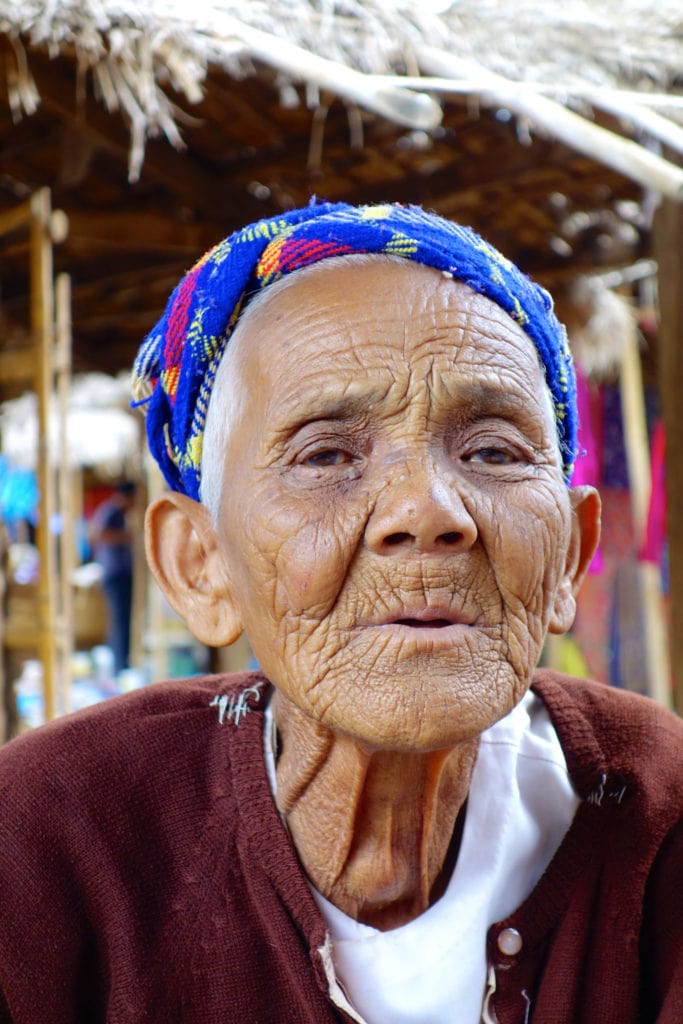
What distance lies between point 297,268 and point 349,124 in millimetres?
2190

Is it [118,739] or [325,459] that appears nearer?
[325,459]

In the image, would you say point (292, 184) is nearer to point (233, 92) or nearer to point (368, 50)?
point (233, 92)

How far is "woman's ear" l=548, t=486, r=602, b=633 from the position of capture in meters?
1.73

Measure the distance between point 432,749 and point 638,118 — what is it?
5.07ft

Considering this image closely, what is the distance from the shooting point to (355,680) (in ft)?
4.70

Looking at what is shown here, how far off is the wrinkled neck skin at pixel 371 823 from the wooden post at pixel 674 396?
1.42 meters

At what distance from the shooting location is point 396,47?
264cm

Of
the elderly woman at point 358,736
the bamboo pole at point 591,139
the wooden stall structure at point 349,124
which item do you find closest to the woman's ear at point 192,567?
the elderly woman at point 358,736

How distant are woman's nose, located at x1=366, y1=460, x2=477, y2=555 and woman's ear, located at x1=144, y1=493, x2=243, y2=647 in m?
0.39

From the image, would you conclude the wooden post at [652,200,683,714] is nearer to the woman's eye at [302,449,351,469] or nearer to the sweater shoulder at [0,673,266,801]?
the sweater shoulder at [0,673,266,801]

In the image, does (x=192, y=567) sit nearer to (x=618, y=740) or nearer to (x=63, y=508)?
(x=618, y=740)

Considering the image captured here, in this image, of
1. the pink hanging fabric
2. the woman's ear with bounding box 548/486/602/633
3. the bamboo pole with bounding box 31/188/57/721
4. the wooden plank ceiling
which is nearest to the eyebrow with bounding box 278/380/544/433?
the woman's ear with bounding box 548/486/602/633

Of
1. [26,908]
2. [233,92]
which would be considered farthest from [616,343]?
[26,908]

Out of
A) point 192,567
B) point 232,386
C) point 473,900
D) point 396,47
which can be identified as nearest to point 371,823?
point 473,900
